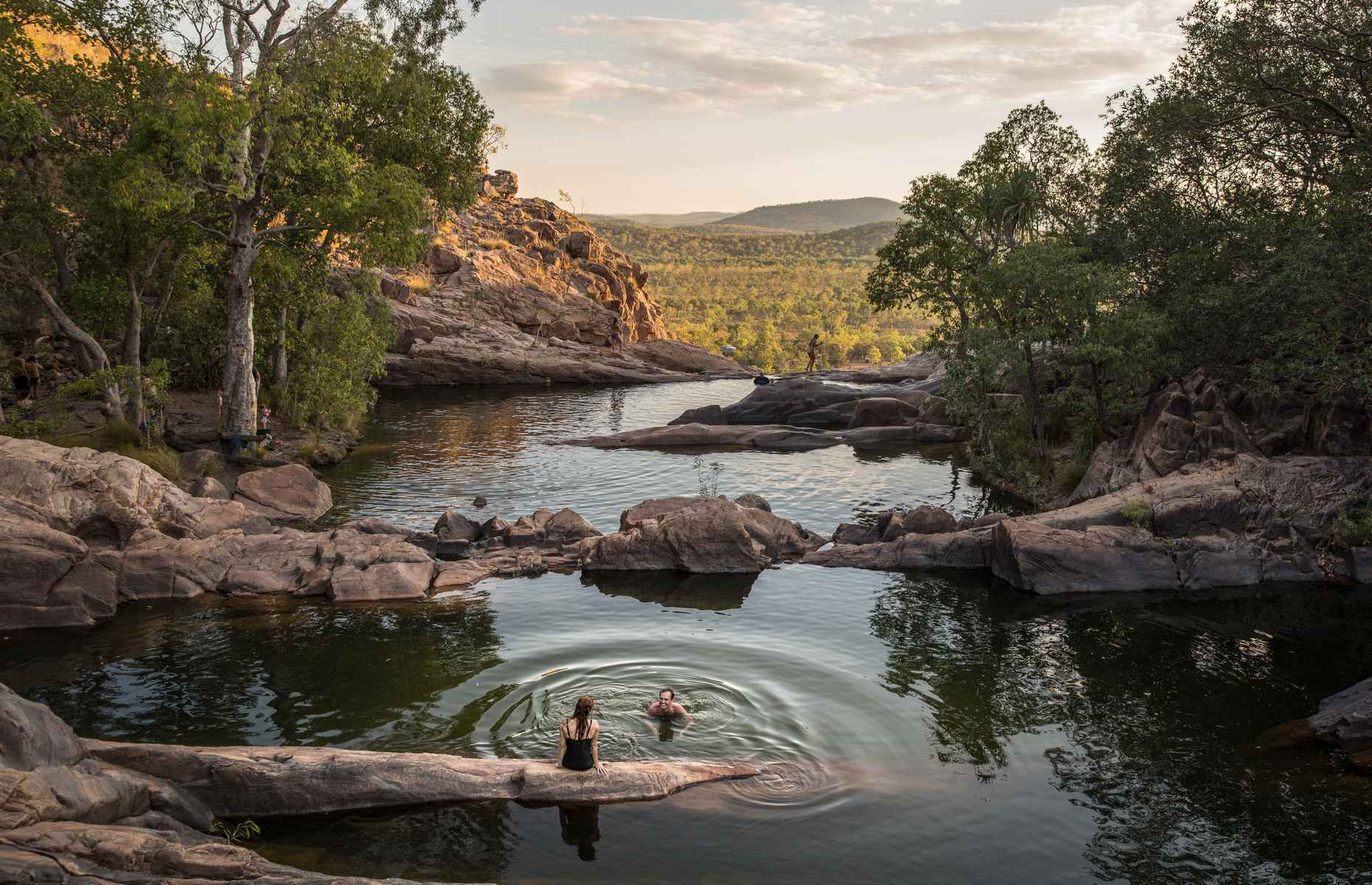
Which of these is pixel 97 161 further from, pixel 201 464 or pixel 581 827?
pixel 581 827

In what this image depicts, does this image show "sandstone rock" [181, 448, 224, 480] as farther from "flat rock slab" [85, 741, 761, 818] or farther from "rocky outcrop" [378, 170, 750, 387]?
"rocky outcrop" [378, 170, 750, 387]

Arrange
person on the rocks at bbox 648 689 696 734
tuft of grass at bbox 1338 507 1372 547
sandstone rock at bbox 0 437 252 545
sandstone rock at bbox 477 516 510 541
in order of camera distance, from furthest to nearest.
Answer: sandstone rock at bbox 477 516 510 541 < tuft of grass at bbox 1338 507 1372 547 < sandstone rock at bbox 0 437 252 545 < person on the rocks at bbox 648 689 696 734

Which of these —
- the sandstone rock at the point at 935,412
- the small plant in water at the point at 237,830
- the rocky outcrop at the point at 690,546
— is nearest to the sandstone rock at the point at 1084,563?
the rocky outcrop at the point at 690,546

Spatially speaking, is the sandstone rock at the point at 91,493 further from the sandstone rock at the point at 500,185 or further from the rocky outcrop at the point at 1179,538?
the sandstone rock at the point at 500,185

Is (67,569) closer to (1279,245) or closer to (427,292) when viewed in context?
(1279,245)

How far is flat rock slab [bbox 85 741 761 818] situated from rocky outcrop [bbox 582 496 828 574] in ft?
39.6

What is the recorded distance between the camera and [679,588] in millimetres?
24562

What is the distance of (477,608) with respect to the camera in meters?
22.1

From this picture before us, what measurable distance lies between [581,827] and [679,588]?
12.0 metres

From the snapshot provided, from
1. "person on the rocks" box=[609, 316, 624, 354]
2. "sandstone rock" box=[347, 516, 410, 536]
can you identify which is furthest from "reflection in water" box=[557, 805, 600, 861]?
"person on the rocks" box=[609, 316, 624, 354]

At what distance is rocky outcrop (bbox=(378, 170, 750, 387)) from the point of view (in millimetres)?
77312

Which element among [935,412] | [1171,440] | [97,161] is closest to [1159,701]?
[1171,440]

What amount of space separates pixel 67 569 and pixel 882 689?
712 inches

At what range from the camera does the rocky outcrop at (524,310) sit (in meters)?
77.3
